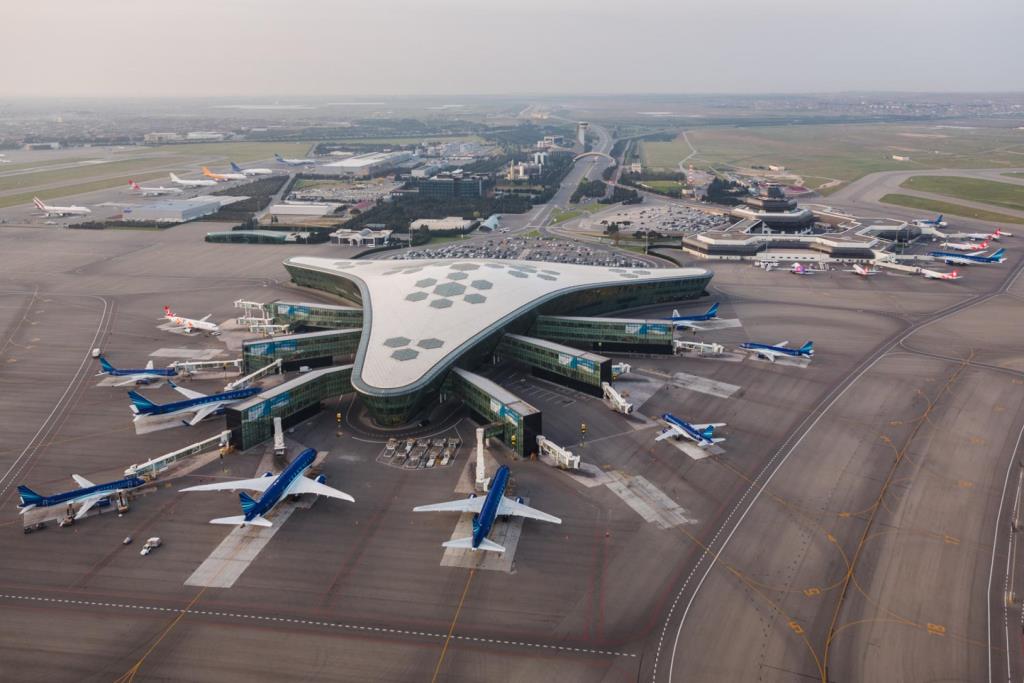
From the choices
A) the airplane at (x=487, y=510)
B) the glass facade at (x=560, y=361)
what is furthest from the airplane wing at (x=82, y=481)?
the glass facade at (x=560, y=361)

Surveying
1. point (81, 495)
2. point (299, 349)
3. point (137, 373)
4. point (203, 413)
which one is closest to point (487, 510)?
point (81, 495)

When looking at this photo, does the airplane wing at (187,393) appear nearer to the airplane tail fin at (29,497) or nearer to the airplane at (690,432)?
the airplane tail fin at (29,497)

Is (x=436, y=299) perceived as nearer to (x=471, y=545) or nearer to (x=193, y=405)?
(x=193, y=405)

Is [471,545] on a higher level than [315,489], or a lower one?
lower

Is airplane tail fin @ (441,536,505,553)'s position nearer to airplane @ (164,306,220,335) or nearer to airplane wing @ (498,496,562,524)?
airplane wing @ (498,496,562,524)

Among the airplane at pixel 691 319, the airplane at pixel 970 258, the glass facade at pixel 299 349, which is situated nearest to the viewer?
the glass facade at pixel 299 349

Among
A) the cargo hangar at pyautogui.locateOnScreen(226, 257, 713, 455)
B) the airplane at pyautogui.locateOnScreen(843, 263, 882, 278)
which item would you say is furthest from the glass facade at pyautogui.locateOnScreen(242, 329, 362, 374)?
the airplane at pyautogui.locateOnScreen(843, 263, 882, 278)
